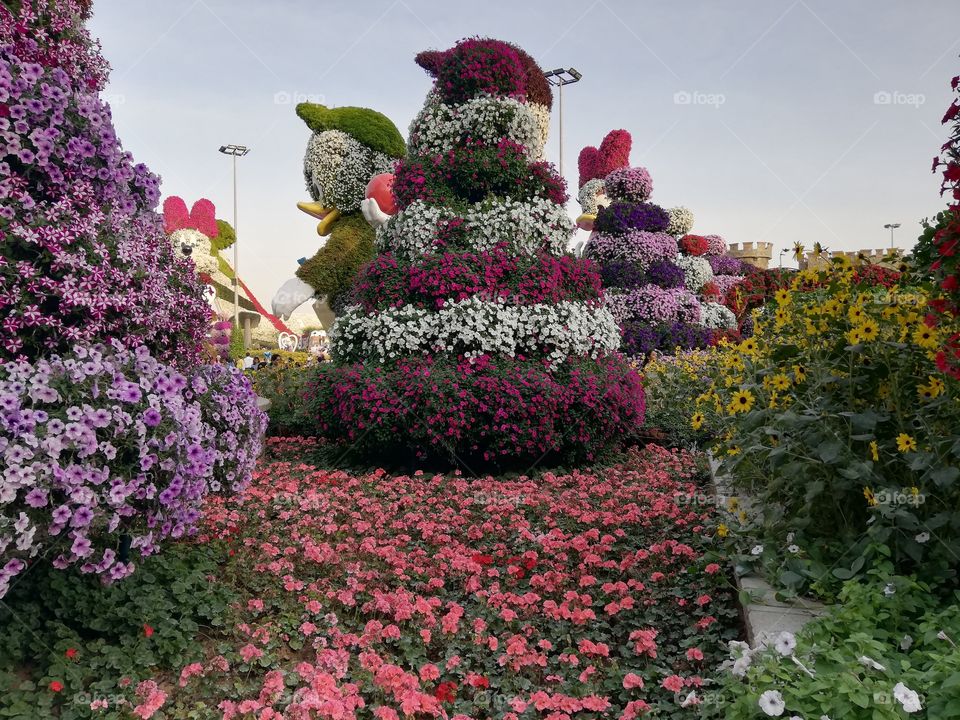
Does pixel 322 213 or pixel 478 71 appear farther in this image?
pixel 322 213

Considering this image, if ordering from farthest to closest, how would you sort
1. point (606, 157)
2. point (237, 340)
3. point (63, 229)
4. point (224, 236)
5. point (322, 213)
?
1. point (224, 236)
2. point (237, 340)
3. point (606, 157)
4. point (322, 213)
5. point (63, 229)

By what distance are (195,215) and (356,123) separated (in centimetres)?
1382

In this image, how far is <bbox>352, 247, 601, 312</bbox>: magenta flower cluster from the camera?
735cm

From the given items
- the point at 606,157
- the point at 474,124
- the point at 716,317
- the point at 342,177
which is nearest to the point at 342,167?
the point at 342,177

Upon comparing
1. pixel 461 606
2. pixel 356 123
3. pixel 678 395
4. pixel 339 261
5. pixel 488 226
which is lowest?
pixel 461 606

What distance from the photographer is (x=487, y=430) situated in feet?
22.8

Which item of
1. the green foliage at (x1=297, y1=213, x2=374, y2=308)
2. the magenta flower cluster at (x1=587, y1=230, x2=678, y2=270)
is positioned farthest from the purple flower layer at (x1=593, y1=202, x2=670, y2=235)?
the green foliage at (x1=297, y1=213, x2=374, y2=308)

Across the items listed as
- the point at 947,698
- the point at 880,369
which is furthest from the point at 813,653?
the point at 880,369

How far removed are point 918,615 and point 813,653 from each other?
0.88 m

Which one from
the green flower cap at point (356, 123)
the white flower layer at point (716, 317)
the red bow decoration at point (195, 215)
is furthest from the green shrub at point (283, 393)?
the red bow decoration at point (195, 215)

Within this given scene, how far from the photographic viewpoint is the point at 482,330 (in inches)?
285

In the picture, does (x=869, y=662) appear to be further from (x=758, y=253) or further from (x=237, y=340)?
(x=758, y=253)

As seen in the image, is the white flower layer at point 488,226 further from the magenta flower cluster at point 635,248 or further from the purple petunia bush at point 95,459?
the magenta flower cluster at point 635,248

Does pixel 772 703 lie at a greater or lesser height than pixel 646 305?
lesser
